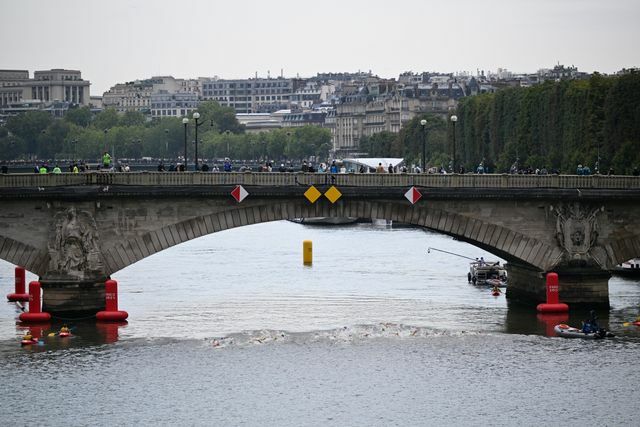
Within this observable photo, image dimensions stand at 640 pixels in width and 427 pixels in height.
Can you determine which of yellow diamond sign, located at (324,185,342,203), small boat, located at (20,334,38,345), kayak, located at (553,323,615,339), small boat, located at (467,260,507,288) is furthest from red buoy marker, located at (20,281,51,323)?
small boat, located at (467,260,507,288)

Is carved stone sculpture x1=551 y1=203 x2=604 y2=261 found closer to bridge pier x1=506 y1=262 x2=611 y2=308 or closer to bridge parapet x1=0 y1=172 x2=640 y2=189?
bridge pier x1=506 y1=262 x2=611 y2=308

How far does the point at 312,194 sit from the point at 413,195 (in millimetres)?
4796

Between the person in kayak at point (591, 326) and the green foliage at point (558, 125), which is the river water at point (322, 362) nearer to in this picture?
the person in kayak at point (591, 326)

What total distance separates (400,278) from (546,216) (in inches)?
811

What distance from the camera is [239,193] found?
77.9 meters

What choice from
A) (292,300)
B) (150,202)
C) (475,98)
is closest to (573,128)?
(475,98)

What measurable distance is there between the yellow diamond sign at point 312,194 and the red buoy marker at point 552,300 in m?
11.7

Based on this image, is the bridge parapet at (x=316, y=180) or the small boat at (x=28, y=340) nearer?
the small boat at (x=28, y=340)

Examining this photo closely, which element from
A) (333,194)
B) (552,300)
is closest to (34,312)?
(333,194)

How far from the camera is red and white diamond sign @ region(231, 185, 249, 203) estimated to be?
255 ft

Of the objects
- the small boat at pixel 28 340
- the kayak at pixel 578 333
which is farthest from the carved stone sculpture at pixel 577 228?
the small boat at pixel 28 340

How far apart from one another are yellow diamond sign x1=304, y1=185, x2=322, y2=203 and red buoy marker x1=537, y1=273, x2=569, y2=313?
11.7 m

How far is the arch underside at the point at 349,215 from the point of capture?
256ft

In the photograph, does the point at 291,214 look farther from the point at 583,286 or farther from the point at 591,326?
the point at 591,326
